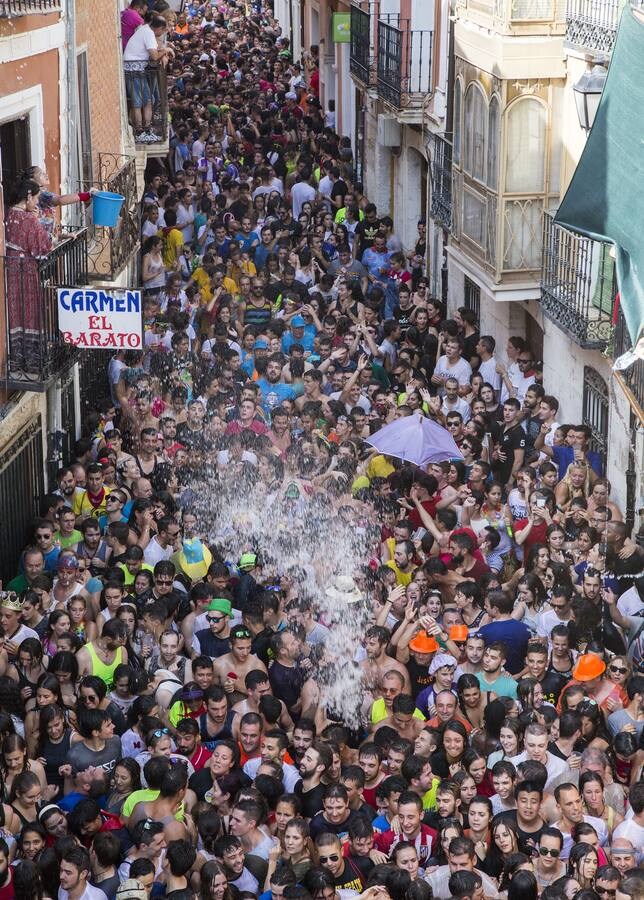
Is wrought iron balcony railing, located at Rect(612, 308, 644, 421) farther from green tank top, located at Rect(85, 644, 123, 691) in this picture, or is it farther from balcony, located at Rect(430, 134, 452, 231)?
balcony, located at Rect(430, 134, 452, 231)

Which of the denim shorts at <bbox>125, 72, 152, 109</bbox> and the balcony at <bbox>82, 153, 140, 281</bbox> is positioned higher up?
the denim shorts at <bbox>125, 72, 152, 109</bbox>

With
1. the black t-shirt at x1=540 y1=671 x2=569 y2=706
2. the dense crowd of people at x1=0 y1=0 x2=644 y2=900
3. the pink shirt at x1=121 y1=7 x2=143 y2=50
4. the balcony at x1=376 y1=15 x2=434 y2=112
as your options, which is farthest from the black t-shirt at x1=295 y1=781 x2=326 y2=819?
the balcony at x1=376 y1=15 x2=434 y2=112

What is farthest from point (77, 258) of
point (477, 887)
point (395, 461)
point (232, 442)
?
point (477, 887)

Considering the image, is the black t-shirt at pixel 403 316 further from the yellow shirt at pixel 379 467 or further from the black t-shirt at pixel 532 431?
the yellow shirt at pixel 379 467

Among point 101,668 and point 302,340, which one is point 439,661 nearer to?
point 101,668

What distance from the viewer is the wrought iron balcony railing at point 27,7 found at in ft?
43.4

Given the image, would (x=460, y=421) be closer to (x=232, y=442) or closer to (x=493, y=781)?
(x=232, y=442)

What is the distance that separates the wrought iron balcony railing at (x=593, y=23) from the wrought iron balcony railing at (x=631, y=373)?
8.46 ft

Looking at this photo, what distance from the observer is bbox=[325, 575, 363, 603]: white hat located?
12.0 m

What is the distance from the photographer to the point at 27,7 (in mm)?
14102

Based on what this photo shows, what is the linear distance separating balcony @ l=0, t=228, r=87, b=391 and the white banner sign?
0.51 feet

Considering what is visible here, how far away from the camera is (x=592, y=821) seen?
9.05 m

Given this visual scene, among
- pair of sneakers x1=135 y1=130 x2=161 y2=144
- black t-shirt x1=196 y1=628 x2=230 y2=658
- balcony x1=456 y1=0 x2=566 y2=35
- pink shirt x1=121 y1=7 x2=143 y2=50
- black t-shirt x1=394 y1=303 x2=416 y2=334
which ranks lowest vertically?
black t-shirt x1=196 y1=628 x2=230 y2=658

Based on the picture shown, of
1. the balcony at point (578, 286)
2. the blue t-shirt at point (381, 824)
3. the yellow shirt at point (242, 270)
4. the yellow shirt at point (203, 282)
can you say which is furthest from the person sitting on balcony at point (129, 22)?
the blue t-shirt at point (381, 824)
